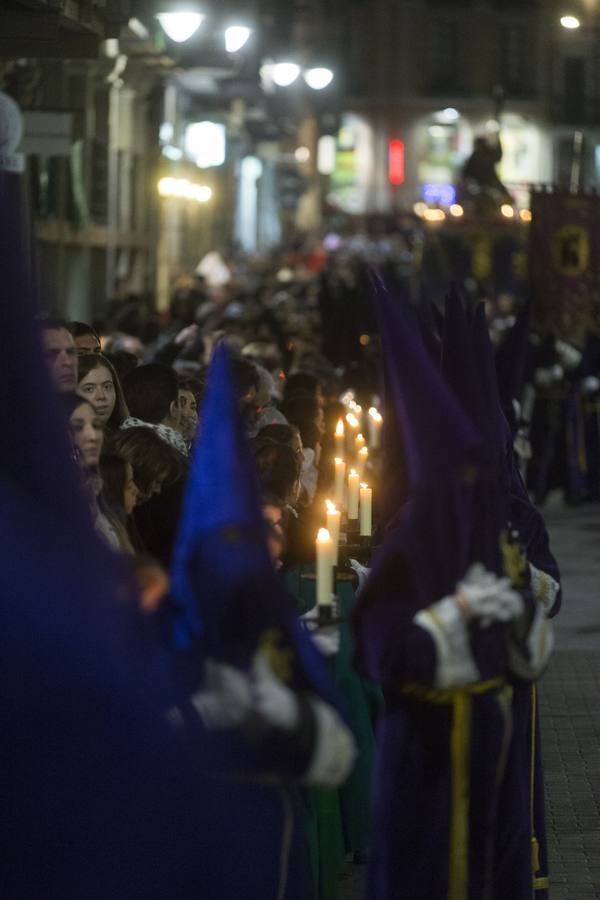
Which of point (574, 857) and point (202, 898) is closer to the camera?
point (202, 898)

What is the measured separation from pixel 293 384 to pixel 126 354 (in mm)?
1140

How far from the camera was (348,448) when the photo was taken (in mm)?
12805

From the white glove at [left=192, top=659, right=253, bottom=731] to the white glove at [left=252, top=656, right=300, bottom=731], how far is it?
0.02m

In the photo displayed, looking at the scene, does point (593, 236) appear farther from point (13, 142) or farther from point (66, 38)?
point (13, 142)

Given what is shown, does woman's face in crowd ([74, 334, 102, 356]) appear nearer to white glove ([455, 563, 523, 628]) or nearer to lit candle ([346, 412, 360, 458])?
lit candle ([346, 412, 360, 458])

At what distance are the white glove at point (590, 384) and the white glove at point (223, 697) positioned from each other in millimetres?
17440

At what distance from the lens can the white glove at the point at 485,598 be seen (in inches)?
223

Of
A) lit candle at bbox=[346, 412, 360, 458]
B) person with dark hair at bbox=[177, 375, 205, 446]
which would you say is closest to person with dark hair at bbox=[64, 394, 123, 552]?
person with dark hair at bbox=[177, 375, 205, 446]

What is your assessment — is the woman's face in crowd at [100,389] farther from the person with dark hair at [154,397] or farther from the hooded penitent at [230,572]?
the hooded penitent at [230,572]

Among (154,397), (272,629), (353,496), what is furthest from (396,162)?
(272,629)

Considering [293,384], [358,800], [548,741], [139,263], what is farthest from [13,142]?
[139,263]

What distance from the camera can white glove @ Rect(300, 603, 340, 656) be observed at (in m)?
5.96

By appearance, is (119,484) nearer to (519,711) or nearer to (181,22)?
(519,711)

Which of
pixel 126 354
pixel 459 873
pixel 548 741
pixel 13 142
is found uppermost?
pixel 13 142
